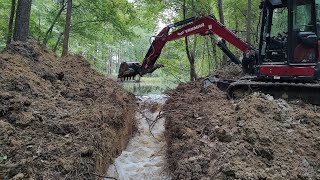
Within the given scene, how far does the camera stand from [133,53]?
54438 mm

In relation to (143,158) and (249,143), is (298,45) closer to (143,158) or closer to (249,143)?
(249,143)

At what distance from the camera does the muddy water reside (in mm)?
6238

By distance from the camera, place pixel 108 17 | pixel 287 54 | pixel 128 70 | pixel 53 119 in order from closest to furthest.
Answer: pixel 53 119 < pixel 287 54 < pixel 128 70 < pixel 108 17

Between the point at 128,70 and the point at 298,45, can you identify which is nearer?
the point at 298,45

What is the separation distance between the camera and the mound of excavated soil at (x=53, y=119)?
4.14 m

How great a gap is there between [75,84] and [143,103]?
4538 mm

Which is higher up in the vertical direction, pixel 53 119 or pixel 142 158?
pixel 53 119

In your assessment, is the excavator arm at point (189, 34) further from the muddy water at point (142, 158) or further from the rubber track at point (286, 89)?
the rubber track at point (286, 89)

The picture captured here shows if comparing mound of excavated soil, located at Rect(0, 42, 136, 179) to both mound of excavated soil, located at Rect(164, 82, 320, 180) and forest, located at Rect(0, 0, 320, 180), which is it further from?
mound of excavated soil, located at Rect(164, 82, 320, 180)

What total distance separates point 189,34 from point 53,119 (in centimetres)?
618

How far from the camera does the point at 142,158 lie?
7355mm

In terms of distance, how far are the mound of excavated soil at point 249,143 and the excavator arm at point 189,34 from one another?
146 inches

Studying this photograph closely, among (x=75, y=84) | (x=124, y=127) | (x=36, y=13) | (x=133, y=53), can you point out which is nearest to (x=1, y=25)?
(x=36, y=13)

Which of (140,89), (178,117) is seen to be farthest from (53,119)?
(140,89)
